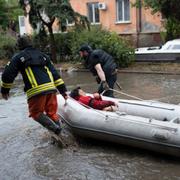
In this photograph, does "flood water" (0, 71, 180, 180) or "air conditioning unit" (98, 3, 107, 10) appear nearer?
"flood water" (0, 71, 180, 180)

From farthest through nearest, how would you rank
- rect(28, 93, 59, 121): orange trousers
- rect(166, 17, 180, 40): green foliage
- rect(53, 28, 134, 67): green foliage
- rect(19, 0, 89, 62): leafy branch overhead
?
rect(166, 17, 180, 40): green foliage → rect(19, 0, 89, 62): leafy branch overhead → rect(53, 28, 134, 67): green foliage → rect(28, 93, 59, 121): orange trousers

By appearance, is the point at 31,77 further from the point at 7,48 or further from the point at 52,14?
the point at 7,48

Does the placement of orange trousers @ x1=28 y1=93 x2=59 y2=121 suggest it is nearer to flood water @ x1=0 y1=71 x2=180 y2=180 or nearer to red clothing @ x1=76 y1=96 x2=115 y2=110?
flood water @ x1=0 y1=71 x2=180 y2=180

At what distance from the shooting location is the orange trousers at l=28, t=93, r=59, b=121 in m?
7.26

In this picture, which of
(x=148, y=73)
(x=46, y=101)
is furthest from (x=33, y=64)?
(x=148, y=73)

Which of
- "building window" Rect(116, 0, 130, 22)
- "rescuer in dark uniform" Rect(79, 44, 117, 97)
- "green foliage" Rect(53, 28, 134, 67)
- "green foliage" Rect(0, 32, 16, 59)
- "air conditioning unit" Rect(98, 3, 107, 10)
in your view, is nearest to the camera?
"rescuer in dark uniform" Rect(79, 44, 117, 97)

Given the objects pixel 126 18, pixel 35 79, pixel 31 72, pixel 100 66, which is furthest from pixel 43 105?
pixel 126 18

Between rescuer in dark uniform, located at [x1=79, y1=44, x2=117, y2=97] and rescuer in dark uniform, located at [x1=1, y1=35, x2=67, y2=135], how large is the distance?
67.0 inches

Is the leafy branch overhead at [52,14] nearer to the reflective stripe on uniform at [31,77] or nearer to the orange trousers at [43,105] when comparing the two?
the orange trousers at [43,105]

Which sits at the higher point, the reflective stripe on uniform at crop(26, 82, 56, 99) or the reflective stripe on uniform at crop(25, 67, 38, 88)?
the reflective stripe on uniform at crop(25, 67, 38, 88)

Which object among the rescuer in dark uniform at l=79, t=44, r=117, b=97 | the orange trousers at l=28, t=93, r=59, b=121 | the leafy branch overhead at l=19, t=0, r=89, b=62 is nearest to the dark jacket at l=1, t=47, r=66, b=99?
the orange trousers at l=28, t=93, r=59, b=121

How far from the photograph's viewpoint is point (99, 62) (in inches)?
360

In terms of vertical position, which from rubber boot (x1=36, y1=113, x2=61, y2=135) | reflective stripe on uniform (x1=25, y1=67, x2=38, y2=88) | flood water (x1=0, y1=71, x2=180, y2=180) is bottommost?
flood water (x1=0, y1=71, x2=180, y2=180)

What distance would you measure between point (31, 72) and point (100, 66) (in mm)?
2204
